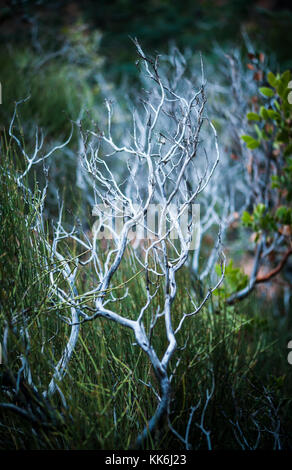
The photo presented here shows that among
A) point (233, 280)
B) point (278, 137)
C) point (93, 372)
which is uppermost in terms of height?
point (278, 137)

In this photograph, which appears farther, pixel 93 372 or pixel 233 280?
pixel 233 280

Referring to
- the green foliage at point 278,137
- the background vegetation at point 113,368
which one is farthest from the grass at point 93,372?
the green foliage at point 278,137

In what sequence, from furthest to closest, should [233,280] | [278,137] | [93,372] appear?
1. [233,280]
2. [278,137]
3. [93,372]

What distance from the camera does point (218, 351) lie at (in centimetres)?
151

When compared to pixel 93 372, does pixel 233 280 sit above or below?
above

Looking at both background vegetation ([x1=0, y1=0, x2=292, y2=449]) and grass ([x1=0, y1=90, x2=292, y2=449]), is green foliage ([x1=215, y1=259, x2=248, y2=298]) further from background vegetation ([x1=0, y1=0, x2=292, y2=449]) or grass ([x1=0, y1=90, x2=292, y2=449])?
grass ([x1=0, y1=90, x2=292, y2=449])

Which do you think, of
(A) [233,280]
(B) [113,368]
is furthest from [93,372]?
(A) [233,280]

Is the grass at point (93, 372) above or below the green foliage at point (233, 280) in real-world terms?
below

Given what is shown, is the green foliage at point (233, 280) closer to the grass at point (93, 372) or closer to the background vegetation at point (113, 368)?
the background vegetation at point (113, 368)

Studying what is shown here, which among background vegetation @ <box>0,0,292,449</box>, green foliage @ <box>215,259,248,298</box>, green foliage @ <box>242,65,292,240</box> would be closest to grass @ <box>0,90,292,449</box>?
background vegetation @ <box>0,0,292,449</box>

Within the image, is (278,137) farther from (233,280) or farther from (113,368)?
(113,368)

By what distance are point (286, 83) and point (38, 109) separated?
180cm

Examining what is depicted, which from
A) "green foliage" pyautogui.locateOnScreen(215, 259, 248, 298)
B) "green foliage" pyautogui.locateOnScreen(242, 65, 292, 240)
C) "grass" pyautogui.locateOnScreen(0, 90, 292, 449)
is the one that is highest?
"green foliage" pyautogui.locateOnScreen(242, 65, 292, 240)

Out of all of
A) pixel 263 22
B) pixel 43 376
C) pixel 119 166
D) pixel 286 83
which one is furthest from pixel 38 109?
pixel 263 22
